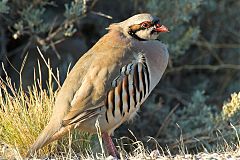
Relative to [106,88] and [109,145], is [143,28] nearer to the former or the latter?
[106,88]

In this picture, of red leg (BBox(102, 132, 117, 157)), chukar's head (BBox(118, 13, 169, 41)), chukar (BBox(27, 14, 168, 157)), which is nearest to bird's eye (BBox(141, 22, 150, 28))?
chukar's head (BBox(118, 13, 169, 41))

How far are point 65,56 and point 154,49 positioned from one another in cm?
277

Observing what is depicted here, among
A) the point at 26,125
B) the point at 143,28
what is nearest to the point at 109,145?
the point at 26,125

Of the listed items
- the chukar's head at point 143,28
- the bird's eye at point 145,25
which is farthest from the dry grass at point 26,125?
the bird's eye at point 145,25

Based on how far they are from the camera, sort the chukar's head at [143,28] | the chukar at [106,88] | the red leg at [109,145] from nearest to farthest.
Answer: the chukar at [106,88], the red leg at [109,145], the chukar's head at [143,28]

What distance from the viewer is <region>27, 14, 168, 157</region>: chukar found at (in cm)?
556

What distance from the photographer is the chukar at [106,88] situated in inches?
219

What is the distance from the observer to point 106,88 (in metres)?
5.62

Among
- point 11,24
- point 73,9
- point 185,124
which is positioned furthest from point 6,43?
point 185,124

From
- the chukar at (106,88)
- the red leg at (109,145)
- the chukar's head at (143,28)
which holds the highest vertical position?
the chukar's head at (143,28)

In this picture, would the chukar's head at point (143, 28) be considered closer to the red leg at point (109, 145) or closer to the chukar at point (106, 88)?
the chukar at point (106, 88)

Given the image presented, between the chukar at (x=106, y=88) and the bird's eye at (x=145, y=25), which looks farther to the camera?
the bird's eye at (x=145, y=25)

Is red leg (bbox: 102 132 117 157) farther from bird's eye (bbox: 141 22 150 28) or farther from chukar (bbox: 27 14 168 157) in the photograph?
bird's eye (bbox: 141 22 150 28)

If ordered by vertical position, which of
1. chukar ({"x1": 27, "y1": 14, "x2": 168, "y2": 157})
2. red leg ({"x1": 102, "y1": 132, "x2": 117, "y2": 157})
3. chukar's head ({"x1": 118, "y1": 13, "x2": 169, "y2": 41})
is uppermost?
chukar's head ({"x1": 118, "y1": 13, "x2": 169, "y2": 41})
